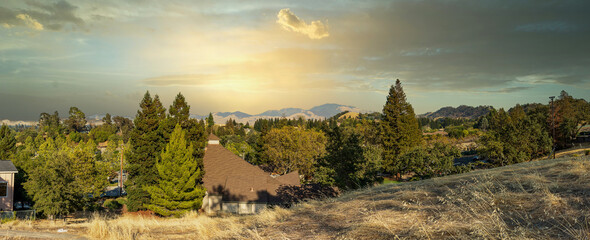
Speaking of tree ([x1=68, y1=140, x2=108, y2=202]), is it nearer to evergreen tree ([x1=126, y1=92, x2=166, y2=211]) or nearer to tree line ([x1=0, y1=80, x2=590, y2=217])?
tree line ([x1=0, y1=80, x2=590, y2=217])

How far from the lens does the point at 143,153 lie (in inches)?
1314

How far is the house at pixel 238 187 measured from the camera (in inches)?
1328

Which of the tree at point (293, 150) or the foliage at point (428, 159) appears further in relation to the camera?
the tree at point (293, 150)

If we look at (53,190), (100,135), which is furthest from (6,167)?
(100,135)

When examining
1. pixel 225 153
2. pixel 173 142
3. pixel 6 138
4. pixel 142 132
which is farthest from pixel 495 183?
pixel 6 138

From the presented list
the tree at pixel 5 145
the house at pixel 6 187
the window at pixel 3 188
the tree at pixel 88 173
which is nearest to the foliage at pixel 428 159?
the tree at pixel 88 173

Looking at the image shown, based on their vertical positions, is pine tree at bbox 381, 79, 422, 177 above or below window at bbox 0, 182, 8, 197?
above

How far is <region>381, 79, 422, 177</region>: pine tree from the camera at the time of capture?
189 ft

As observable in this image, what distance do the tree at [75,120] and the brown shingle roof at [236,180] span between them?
406 feet

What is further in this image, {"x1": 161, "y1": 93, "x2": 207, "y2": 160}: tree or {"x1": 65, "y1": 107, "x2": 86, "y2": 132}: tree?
{"x1": 65, "y1": 107, "x2": 86, "y2": 132}: tree

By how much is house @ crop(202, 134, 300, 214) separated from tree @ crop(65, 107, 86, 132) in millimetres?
126276

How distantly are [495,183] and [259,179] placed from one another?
96.1 feet

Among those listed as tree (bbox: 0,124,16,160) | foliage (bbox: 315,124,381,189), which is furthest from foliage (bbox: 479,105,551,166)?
tree (bbox: 0,124,16,160)

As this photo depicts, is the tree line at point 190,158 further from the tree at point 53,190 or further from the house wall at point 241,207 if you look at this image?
the house wall at point 241,207
